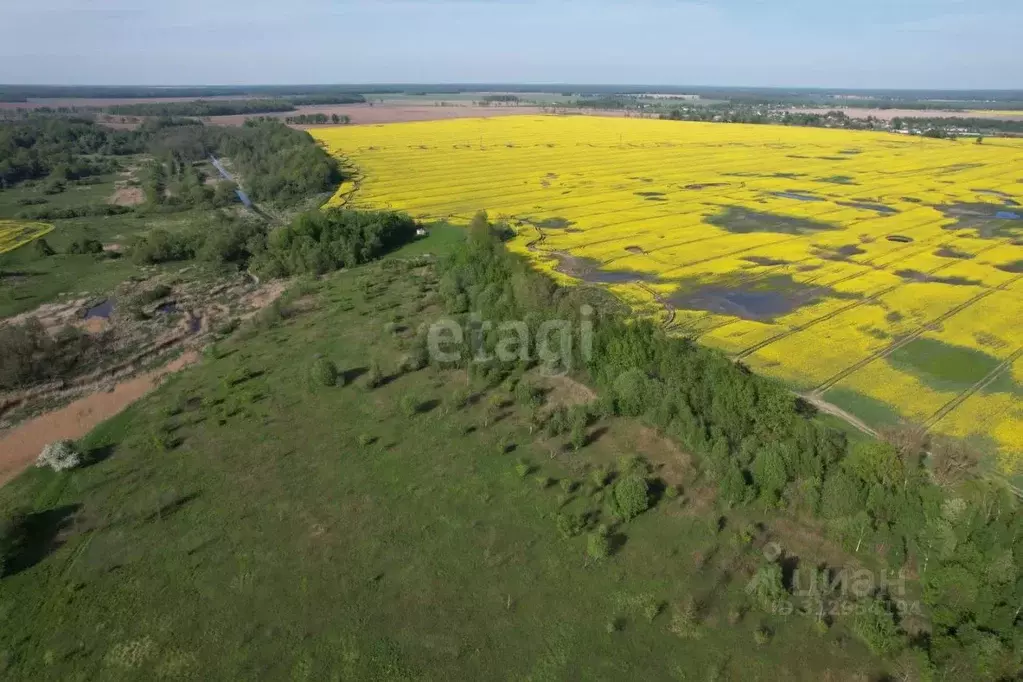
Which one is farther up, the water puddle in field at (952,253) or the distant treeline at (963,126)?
the distant treeline at (963,126)

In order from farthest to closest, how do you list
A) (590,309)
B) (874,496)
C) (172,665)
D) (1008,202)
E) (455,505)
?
(1008,202), (590,309), (455,505), (874,496), (172,665)

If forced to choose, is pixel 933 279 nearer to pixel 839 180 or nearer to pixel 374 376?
pixel 374 376

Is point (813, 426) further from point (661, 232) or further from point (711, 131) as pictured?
point (711, 131)

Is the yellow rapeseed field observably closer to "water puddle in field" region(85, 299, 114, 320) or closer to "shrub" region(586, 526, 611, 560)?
"water puddle in field" region(85, 299, 114, 320)

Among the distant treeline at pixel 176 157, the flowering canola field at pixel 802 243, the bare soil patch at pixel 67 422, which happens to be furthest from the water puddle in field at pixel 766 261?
the distant treeline at pixel 176 157

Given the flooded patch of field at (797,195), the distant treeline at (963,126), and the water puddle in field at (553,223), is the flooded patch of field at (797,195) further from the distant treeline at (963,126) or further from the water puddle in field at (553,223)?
the distant treeline at (963,126)

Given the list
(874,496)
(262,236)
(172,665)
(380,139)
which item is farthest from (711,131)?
(172,665)
